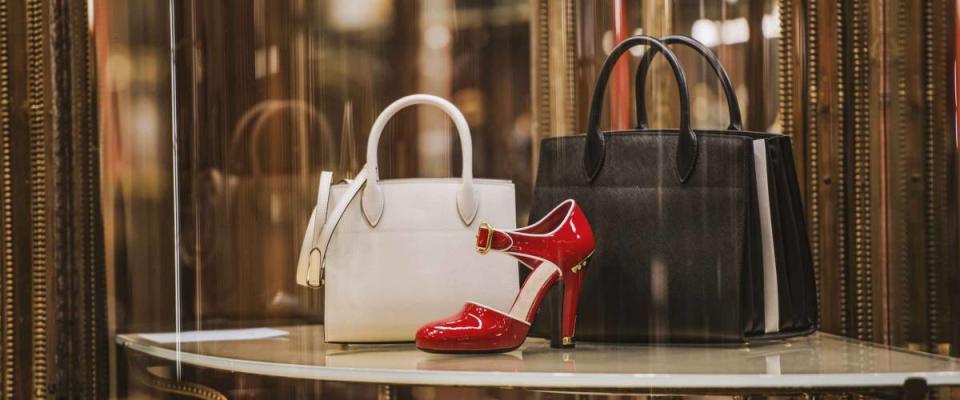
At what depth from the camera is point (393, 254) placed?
2.59 feet

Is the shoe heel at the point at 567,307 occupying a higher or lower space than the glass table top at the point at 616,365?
higher

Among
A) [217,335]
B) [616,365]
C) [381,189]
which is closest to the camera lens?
[616,365]

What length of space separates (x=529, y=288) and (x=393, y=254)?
4.9 inches

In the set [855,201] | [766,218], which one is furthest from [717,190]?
[855,201]

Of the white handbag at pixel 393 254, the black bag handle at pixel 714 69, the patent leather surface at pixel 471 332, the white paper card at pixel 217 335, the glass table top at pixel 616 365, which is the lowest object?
the white paper card at pixel 217 335

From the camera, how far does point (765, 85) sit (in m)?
1.00

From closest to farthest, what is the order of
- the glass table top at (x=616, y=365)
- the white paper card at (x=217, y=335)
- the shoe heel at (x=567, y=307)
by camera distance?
the glass table top at (x=616, y=365)
the shoe heel at (x=567, y=307)
the white paper card at (x=217, y=335)

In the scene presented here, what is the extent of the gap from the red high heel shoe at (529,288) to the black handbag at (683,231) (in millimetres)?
24

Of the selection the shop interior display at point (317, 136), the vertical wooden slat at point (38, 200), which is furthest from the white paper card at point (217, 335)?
the vertical wooden slat at point (38, 200)

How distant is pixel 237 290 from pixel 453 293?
1.03 feet

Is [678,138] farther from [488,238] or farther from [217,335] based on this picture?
[217,335]

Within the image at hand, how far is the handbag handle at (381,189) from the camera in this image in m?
0.79

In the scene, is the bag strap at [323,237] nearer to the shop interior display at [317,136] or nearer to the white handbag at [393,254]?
the white handbag at [393,254]

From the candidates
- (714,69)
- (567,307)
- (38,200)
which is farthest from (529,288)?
(38,200)
